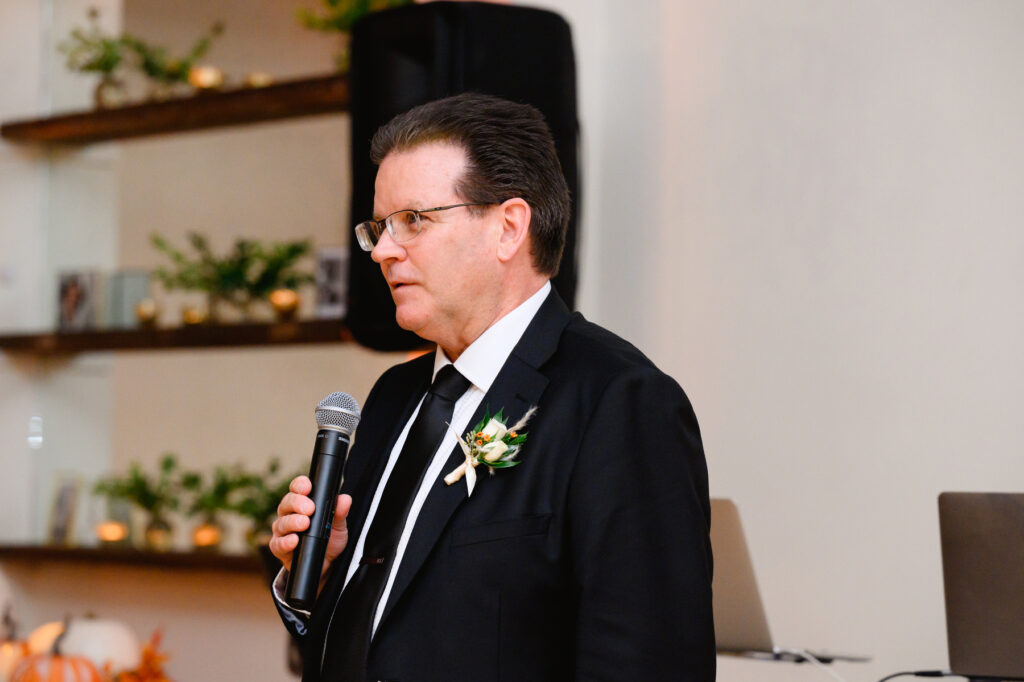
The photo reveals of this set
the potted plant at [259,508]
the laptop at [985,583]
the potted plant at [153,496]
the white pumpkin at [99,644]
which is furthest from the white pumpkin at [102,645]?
the laptop at [985,583]

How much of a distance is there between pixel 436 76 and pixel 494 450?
161cm

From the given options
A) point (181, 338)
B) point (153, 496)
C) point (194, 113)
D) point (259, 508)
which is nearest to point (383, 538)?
point (259, 508)

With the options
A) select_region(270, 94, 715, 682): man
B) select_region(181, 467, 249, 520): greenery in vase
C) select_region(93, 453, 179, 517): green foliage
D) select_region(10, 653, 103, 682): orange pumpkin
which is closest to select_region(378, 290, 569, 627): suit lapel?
select_region(270, 94, 715, 682): man

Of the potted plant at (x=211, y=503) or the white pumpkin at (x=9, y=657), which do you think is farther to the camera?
the potted plant at (x=211, y=503)

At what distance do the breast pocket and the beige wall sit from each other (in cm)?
159

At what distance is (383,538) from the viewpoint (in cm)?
153

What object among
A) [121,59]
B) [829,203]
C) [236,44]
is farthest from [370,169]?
[236,44]

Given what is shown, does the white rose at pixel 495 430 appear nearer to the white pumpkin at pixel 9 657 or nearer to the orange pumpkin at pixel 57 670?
the orange pumpkin at pixel 57 670

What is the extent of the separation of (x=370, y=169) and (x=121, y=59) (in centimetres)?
258

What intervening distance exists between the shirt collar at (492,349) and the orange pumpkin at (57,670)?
2.17m

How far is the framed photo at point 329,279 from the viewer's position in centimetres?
432

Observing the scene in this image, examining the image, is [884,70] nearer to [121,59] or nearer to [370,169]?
[370,169]

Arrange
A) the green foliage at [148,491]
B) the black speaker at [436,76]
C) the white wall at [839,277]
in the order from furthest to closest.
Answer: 1. the green foliage at [148,491]
2. the black speaker at [436,76]
3. the white wall at [839,277]

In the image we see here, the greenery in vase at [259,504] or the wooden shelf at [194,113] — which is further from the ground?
the wooden shelf at [194,113]
